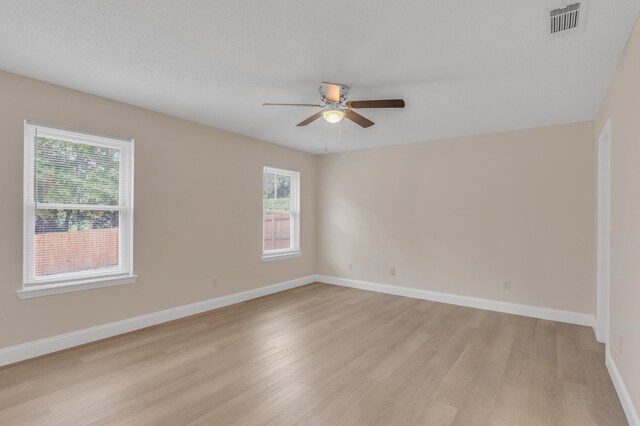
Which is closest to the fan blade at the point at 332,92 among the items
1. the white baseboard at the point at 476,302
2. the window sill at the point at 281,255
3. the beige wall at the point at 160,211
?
the beige wall at the point at 160,211

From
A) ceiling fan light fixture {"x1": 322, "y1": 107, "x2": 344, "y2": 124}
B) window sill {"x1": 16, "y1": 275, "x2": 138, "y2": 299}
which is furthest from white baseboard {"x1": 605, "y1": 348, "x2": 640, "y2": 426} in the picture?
window sill {"x1": 16, "y1": 275, "x2": 138, "y2": 299}

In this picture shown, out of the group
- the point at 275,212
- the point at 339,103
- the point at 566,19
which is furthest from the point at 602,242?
the point at 275,212

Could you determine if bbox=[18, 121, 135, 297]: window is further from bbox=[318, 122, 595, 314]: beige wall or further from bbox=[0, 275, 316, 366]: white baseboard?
bbox=[318, 122, 595, 314]: beige wall

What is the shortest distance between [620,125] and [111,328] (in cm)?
506

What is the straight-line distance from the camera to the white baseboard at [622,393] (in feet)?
6.30

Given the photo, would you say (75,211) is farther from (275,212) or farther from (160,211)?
(275,212)

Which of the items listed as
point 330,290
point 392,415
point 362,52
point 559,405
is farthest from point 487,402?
point 330,290

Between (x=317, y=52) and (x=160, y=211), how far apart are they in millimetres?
2739

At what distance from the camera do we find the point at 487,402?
88.2 inches

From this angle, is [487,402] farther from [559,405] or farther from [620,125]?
[620,125]

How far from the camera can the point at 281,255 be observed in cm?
554

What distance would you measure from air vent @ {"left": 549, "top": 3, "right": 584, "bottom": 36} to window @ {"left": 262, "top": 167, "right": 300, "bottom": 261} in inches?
165

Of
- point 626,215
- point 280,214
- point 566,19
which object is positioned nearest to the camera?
point 566,19

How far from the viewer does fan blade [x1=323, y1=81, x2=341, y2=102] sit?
8.82 feet
